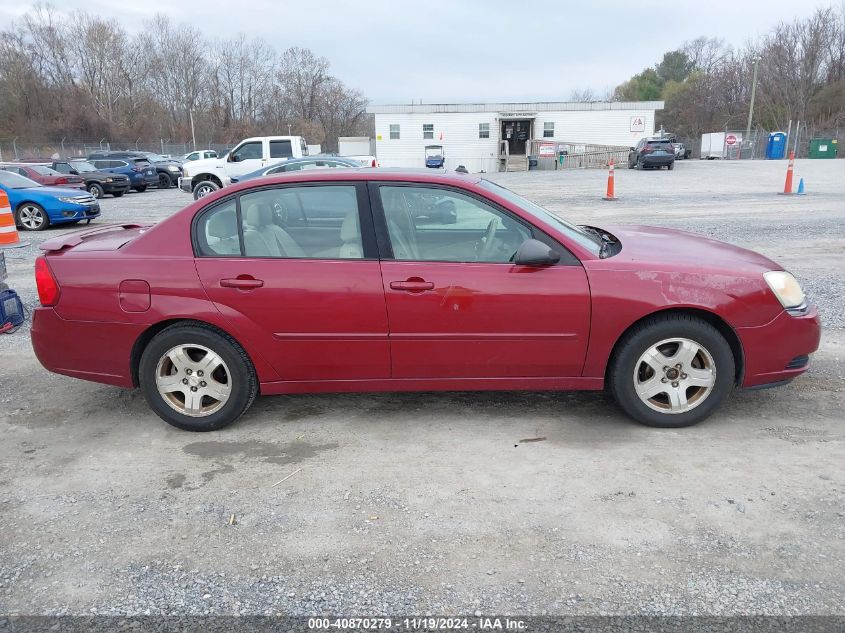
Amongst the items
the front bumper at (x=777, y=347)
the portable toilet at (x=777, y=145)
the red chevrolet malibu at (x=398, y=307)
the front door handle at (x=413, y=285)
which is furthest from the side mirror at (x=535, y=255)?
the portable toilet at (x=777, y=145)

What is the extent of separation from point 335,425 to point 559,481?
150cm

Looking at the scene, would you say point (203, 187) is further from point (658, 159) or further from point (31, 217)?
point (658, 159)

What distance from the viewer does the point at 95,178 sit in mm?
23781

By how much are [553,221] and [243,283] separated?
2.02 m

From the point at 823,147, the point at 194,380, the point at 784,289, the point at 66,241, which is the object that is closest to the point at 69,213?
the point at 66,241

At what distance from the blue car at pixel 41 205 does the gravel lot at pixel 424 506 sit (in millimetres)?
10823

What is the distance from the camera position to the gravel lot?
2.53m

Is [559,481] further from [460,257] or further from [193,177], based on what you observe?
[193,177]

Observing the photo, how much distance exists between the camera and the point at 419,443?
3793 mm

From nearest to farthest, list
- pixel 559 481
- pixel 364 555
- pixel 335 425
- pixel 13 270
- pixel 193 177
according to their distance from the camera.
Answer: pixel 364 555 < pixel 559 481 < pixel 335 425 < pixel 13 270 < pixel 193 177

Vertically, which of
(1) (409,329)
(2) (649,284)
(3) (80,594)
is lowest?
(3) (80,594)

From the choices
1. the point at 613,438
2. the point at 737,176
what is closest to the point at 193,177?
the point at 613,438

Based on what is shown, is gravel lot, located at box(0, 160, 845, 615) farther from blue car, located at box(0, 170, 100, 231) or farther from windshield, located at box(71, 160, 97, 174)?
windshield, located at box(71, 160, 97, 174)

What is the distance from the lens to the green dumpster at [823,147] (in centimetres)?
4412
